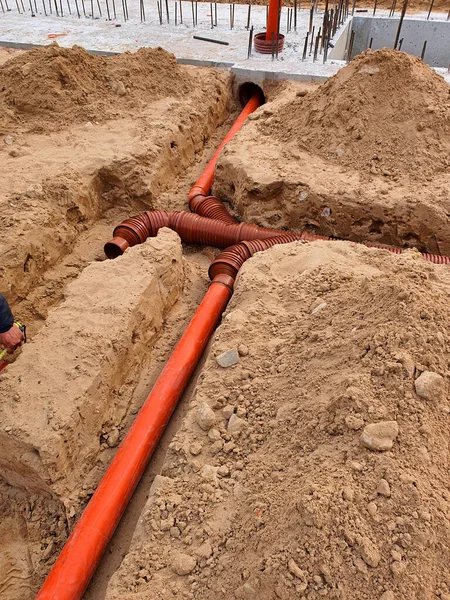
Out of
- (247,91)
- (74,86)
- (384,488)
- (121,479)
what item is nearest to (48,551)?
(121,479)

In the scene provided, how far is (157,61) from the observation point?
692 centimetres

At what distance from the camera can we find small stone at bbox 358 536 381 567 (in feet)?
6.16

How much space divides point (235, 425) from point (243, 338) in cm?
76

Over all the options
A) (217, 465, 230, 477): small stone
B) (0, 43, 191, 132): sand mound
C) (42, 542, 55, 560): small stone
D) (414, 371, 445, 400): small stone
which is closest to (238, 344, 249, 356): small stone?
(217, 465, 230, 477): small stone

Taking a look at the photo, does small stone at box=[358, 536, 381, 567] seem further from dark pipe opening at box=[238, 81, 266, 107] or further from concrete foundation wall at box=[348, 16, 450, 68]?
concrete foundation wall at box=[348, 16, 450, 68]

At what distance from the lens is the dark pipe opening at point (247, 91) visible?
7.55 m

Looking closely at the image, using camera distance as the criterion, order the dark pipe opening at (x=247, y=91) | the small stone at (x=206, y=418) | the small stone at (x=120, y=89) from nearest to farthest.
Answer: the small stone at (x=206, y=418) → the small stone at (x=120, y=89) → the dark pipe opening at (x=247, y=91)

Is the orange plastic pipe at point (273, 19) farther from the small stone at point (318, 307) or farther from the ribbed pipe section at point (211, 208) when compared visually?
the small stone at point (318, 307)

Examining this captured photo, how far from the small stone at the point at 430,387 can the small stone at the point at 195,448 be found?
125cm

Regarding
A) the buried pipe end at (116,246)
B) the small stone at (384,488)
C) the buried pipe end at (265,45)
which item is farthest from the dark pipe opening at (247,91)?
the small stone at (384,488)

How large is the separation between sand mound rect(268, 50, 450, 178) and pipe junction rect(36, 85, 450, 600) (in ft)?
3.50

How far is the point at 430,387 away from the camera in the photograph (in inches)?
90.1

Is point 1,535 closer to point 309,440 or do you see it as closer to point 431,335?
point 309,440

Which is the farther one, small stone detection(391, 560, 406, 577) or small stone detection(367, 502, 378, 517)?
small stone detection(367, 502, 378, 517)
